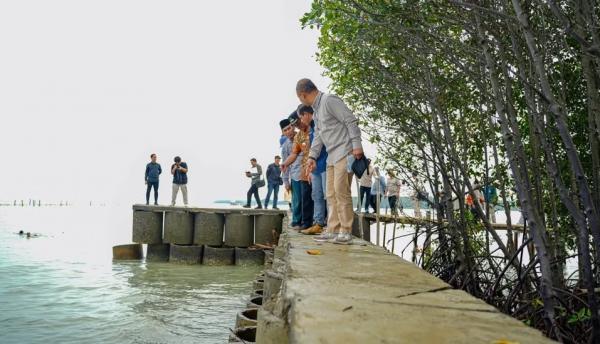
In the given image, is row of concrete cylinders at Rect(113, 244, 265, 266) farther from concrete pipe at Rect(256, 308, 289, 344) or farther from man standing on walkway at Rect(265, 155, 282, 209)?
concrete pipe at Rect(256, 308, 289, 344)

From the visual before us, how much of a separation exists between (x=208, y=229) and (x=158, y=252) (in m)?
2.32

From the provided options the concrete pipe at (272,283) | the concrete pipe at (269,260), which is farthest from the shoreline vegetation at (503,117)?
the concrete pipe at (269,260)

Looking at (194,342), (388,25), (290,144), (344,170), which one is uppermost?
(388,25)

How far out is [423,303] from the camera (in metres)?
2.62

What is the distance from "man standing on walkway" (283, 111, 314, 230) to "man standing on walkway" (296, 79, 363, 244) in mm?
1496

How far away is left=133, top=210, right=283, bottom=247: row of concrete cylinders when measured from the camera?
18.7 m

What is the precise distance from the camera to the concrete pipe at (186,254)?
61.1 feet

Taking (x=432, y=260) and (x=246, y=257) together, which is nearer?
(x=432, y=260)

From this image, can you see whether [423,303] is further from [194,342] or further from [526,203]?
[194,342]

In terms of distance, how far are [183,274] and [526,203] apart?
13.7m

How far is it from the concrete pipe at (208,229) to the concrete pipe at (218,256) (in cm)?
26

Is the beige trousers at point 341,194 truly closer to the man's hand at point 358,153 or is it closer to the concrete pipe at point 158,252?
the man's hand at point 358,153

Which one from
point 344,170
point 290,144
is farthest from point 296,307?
point 290,144

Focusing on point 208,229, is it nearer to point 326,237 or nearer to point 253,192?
point 253,192
